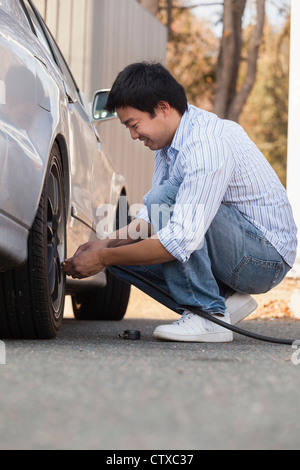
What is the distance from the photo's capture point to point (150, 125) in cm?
342

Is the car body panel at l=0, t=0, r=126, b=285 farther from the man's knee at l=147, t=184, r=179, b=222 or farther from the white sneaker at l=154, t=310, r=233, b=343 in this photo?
the white sneaker at l=154, t=310, r=233, b=343

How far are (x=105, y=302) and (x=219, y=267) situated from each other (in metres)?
2.14

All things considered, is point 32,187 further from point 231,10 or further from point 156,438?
point 231,10

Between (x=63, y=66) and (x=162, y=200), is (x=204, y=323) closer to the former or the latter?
(x=162, y=200)

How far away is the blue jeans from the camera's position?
333cm

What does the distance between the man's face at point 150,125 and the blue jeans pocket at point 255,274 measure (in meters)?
0.61

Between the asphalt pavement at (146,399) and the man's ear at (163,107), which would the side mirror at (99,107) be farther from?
the asphalt pavement at (146,399)

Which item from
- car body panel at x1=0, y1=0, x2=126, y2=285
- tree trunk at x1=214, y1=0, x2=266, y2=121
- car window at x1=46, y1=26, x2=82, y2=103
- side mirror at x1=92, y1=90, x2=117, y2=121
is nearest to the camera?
car body panel at x1=0, y1=0, x2=126, y2=285

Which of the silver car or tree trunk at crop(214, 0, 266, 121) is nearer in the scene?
the silver car

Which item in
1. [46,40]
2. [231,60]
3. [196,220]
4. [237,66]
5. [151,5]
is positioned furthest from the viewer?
[151,5]

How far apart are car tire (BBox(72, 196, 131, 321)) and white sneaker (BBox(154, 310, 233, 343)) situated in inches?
80.9

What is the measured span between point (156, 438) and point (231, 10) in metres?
14.6

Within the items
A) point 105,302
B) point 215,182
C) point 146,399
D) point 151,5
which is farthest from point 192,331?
point 151,5

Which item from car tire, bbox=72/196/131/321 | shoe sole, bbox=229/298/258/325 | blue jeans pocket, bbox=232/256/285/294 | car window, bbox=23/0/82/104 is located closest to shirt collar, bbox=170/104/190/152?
blue jeans pocket, bbox=232/256/285/294
